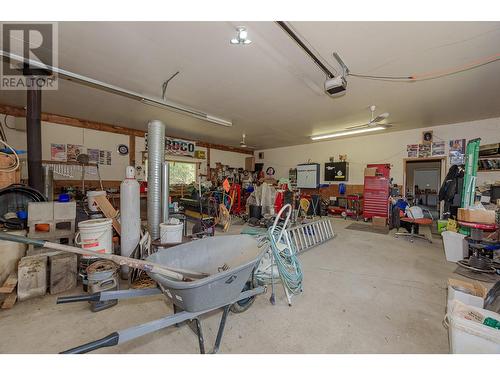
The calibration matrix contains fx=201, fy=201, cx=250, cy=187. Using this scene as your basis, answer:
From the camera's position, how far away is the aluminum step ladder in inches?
159

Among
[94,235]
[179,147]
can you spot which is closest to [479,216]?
[94,235]

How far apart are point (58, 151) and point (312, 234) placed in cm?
715

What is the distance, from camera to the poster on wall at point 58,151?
5.57 meters

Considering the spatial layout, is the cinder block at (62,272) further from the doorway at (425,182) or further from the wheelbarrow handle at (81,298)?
the doorway at (425,182)

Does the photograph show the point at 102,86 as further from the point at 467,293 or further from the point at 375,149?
the point at 375,149

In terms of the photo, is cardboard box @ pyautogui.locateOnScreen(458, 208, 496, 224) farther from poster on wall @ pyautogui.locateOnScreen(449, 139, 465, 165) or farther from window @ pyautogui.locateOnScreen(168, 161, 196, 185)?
window @ pyautogui.locateOnScreen(168, 161, 196, 185)

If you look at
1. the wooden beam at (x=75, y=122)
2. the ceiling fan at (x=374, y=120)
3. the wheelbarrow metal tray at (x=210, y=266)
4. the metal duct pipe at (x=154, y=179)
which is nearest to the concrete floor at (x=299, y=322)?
the wheelbarrow metal tray at (x=210, y=266)

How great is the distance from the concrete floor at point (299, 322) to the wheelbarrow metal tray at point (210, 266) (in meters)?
0.45

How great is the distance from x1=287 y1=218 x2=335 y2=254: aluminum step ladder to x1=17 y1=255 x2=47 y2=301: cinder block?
3.54 m

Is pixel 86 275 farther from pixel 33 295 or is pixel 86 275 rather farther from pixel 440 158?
pixel 440 158

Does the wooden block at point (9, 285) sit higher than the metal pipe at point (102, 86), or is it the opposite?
the metal pipe at point (102, 86)

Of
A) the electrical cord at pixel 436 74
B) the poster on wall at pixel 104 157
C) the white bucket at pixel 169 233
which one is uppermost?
the electrical cord at pixel 436 74

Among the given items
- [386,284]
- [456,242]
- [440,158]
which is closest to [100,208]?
[386,284]

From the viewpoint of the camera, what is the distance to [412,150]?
6512mm
